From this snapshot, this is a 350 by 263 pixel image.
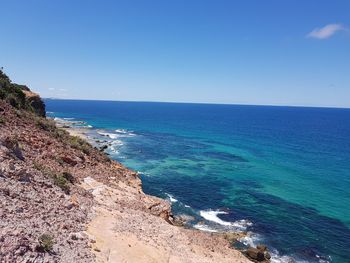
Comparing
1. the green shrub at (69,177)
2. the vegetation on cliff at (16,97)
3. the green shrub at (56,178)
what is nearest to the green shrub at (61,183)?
the green shrub at (56,178)

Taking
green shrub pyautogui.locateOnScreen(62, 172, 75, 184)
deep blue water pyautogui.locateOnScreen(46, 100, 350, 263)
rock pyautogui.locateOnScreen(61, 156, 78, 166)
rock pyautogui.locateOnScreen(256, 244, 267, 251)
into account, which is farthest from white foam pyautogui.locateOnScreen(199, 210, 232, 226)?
green shrub pyautogui.locateOnScreen(62, 172, 75, 184)

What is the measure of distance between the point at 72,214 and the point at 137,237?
13.6ft

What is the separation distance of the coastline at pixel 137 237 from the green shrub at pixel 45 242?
232cm

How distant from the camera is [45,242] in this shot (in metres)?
14.0

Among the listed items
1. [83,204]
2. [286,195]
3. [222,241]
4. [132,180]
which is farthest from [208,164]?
[83,204]

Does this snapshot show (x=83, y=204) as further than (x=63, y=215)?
Yes

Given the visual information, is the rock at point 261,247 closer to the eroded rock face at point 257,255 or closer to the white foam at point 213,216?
the eroded rock face at point 257,255

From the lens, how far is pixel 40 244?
13.6m

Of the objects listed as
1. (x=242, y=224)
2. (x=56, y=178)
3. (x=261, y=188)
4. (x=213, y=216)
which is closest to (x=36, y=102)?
(x=56, y=178)

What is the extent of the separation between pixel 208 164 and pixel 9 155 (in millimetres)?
45334

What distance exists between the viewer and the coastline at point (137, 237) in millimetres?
17453

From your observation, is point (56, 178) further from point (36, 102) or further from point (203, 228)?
point (36, 102)

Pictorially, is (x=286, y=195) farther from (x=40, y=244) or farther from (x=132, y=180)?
(x=40, y=244)

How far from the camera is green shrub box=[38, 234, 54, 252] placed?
1355 cm
